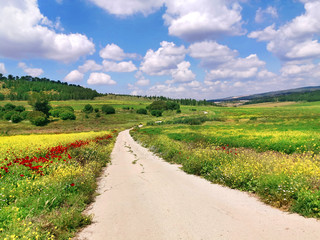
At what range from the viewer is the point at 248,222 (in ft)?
18.4

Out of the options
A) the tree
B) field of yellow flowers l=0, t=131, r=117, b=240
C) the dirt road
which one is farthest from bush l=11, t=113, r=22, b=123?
the dirt road

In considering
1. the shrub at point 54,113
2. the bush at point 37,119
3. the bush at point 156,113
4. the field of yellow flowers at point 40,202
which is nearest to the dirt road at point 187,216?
the field of yellow flowers at point 40,202

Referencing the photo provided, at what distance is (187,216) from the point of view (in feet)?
20.1

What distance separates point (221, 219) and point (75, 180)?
6.01 metres

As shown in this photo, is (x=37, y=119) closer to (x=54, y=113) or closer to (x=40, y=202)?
(x=54, y=113)

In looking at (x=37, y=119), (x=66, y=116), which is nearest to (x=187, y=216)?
(x=37, y=119)

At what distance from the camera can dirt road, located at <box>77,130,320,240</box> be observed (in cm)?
508

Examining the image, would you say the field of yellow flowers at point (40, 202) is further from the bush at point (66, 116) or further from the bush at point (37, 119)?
Result: the bush at point (66, 116)

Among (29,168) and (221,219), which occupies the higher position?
(29,168)

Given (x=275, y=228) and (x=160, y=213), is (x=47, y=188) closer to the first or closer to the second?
(x=160, y=213)

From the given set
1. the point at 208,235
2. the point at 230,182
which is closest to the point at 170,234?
the point at 208,235

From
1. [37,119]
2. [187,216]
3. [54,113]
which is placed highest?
[54,113]

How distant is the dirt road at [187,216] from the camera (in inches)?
200

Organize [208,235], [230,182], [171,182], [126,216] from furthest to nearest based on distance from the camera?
1. [171,182]
2. [230,182]
3. [126,216]
4. [208,235]
